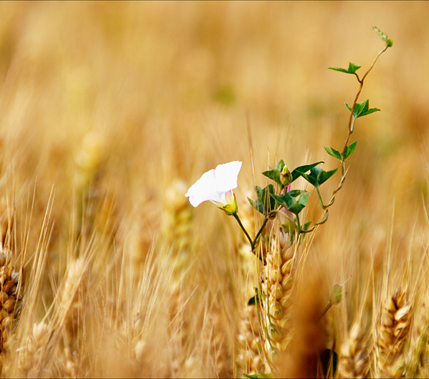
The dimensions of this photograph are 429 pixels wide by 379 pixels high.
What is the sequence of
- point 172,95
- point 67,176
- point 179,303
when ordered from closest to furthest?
point 179,303 → point 67,176 → point 172,95

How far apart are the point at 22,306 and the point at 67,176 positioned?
79 centimetres

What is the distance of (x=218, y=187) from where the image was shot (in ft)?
2.31

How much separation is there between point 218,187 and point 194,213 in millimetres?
630

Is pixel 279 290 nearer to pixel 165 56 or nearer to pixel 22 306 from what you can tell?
pixel 22 306

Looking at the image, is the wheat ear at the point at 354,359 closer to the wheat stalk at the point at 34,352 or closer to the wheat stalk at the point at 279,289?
the wheat stalk at the point at 279,289

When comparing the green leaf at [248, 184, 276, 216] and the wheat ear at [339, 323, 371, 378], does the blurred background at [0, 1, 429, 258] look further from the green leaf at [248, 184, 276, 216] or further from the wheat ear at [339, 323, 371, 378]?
the wheat ear at [339, 323, 371, 378]

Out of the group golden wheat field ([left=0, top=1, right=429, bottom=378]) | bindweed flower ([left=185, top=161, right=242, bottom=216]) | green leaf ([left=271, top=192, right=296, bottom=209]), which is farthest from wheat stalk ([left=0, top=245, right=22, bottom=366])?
green leaf ([left=271, top=192, right=296, bottom=209])

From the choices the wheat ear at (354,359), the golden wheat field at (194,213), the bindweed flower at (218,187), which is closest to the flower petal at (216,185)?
the bindweed flower at (218,187)

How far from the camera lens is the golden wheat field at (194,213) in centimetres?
77

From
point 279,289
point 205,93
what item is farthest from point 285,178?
point 205,93

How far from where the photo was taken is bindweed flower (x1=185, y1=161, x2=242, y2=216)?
686 millimetres

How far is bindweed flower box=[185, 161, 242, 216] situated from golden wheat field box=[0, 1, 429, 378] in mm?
87

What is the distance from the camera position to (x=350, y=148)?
727 mm

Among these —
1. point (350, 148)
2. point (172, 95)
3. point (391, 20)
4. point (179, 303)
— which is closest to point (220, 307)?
point (179, 303)
